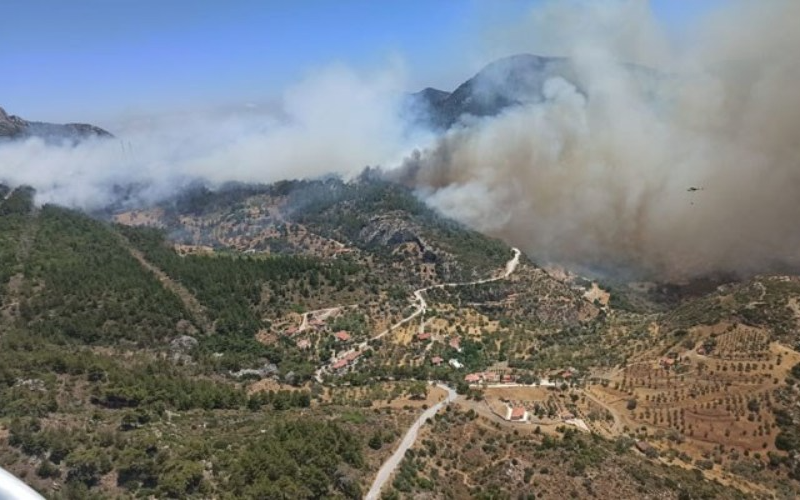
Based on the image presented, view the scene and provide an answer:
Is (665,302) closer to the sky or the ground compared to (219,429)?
closer to the ground

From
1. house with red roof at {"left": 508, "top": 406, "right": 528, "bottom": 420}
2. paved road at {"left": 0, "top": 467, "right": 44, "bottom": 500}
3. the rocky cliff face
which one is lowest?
house with red roof at {"left": 508, "top": 406, "right": 528, "bottom": 420}

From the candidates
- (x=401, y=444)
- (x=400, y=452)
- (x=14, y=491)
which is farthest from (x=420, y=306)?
(x=14, y=491)

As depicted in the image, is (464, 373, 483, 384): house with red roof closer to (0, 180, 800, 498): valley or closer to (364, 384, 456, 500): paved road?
(0, 180, 800, 498): valley

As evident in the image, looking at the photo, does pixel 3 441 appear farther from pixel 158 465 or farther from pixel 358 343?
pixel 358 343

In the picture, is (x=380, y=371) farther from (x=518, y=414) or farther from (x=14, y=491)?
(x=14, y=491)

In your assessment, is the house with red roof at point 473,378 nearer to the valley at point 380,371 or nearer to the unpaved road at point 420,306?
the valley at point 380,371

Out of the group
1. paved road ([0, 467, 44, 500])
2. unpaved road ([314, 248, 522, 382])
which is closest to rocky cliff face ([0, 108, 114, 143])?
unpaved road ([314, 248, 522, 382])

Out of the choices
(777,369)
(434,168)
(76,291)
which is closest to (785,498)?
(777,369)
